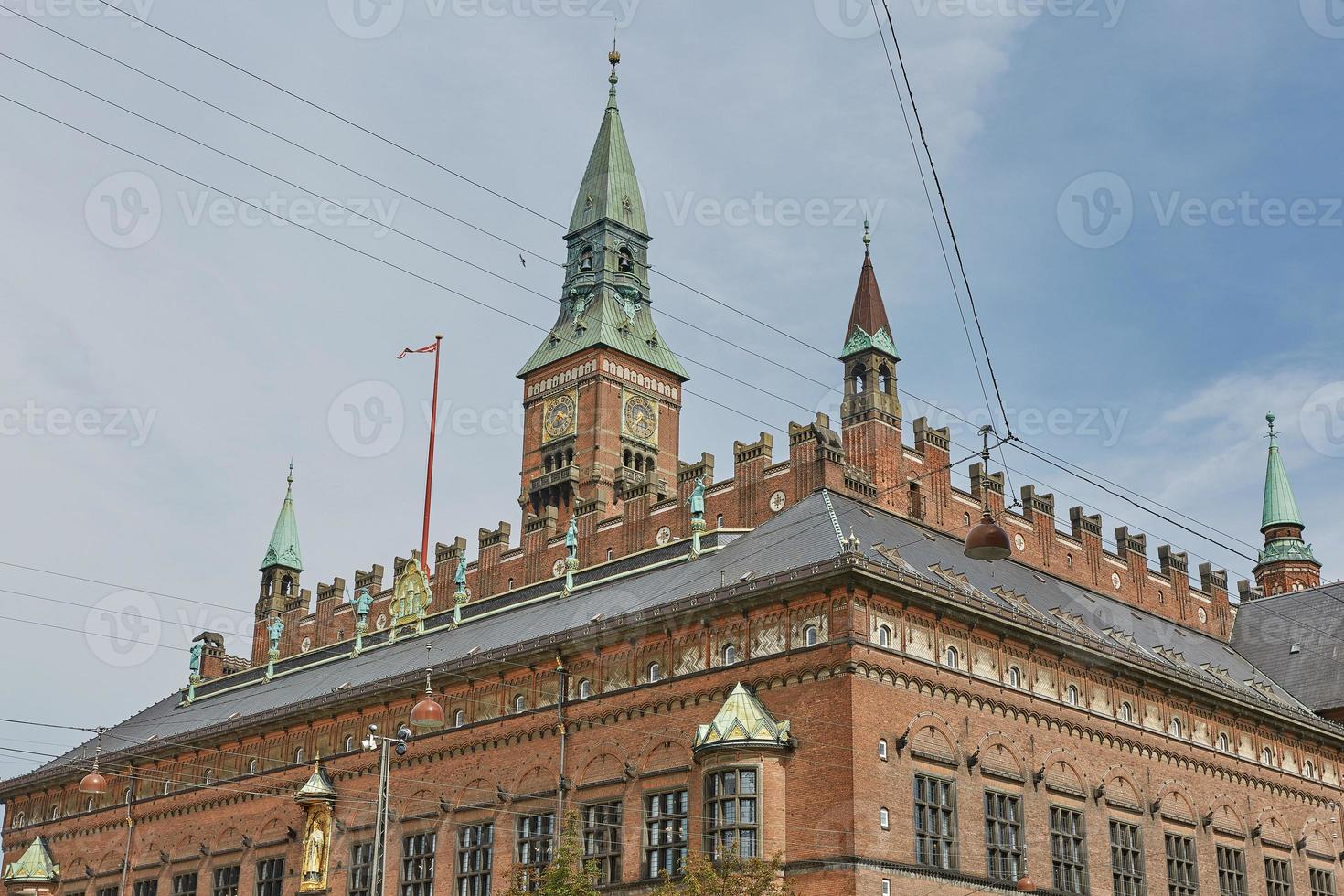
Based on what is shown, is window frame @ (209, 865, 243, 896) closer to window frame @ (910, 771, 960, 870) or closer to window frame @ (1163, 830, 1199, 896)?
window frame @ (910, 771, 960, 870)

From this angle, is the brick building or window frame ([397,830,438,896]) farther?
window frame ([397,830,438,896])

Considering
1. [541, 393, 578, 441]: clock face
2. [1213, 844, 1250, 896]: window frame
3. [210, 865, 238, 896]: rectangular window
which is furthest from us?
[541, 393, 578, 441]: clock face

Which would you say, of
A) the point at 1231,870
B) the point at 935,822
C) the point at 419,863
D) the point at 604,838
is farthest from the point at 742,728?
the point at 1231,870

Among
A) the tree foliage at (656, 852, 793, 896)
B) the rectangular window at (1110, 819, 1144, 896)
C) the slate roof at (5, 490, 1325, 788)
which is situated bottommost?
the tree foliage at (656, 852, 793, 896)

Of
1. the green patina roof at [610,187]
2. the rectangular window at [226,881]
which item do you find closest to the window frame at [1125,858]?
the rectangular window at [226,881]

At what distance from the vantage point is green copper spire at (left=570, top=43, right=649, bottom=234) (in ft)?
306

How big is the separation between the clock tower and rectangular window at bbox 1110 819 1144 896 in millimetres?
39809

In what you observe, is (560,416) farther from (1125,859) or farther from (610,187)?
(1125,859)

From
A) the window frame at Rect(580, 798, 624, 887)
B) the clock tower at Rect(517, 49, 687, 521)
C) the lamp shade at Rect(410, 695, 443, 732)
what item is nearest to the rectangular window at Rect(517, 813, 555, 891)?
the window frame at Rect(580, 798, 624, 887)

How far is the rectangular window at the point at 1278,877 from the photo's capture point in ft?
192

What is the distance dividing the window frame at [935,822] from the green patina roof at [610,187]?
52799 millimetres

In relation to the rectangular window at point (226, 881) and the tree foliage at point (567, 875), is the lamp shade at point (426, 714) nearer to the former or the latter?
the tree foliage at point (567, 875)

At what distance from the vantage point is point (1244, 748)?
197 ft

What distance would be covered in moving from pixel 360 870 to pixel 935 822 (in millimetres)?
24440
